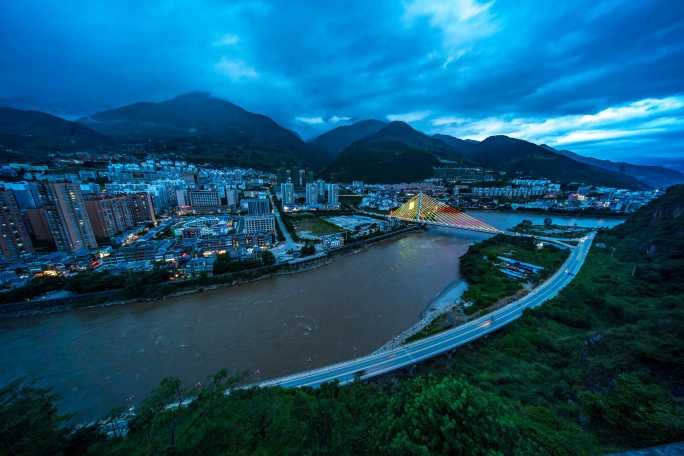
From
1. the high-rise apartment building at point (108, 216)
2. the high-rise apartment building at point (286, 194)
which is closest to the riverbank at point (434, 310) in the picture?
the high-rise apartment building at point (108, 216)

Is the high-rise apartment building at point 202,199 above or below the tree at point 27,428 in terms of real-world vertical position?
below

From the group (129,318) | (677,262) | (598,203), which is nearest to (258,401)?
(129,318)

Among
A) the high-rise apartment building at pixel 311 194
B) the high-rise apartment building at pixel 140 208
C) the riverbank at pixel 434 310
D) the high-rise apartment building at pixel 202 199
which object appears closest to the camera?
the riverbank at pixel 434 310

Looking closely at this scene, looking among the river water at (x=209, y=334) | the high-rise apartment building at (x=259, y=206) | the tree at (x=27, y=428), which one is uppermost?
the tree at (x=27, y=428)

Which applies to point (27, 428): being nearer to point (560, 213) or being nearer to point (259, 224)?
point (259, 224)

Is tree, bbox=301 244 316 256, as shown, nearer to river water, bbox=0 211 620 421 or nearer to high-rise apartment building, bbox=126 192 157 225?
river water, bbox=0 211 620 421

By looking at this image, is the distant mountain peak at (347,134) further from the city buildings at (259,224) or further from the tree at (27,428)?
the tree at (27,428)

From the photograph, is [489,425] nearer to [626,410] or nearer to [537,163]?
[626,410]

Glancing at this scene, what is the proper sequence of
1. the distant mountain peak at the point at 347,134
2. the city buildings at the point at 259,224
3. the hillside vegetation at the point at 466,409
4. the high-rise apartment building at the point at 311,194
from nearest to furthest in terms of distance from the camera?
1. the hillside vegetation at the point at 466,409
2. the city buildings at the point at 259,224
3. the high-rise apartment building at the point at 311,194
4. the distant mountain peak at the point at 347,134
